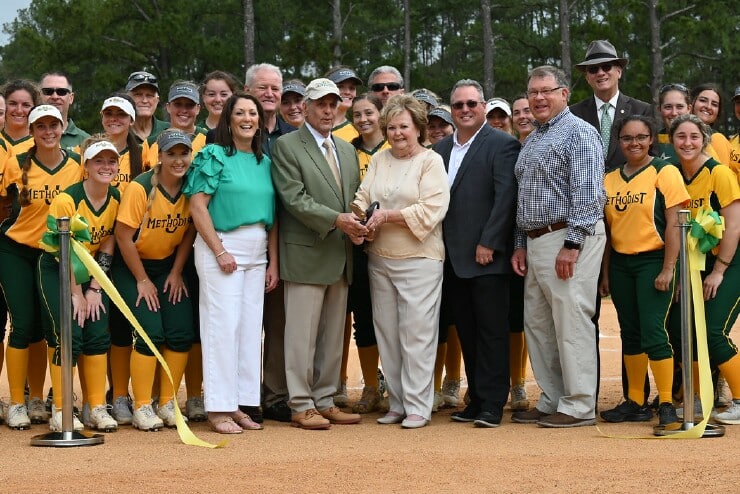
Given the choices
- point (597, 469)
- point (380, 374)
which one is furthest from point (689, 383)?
point (380, 374)

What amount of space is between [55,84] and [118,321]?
6.74 feet

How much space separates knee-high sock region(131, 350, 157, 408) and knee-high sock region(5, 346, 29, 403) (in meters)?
0.79

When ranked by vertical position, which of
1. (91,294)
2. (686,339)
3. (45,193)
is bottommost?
(686,339)

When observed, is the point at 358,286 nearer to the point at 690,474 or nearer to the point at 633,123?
the point at 633,123

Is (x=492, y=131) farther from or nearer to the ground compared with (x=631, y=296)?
farther from the ground

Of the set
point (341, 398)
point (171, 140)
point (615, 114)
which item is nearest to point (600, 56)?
point (615, 114)

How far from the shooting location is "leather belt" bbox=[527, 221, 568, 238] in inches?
282

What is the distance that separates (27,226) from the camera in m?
7.34

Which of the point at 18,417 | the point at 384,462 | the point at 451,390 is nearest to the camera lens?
the point at 384,462

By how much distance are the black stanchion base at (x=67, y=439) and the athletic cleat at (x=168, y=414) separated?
0.71 m

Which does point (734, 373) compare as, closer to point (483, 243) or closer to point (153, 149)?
point (483, 243)

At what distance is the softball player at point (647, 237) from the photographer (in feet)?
23.6

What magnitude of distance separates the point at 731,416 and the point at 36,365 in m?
4.87

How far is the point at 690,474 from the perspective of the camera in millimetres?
5637
